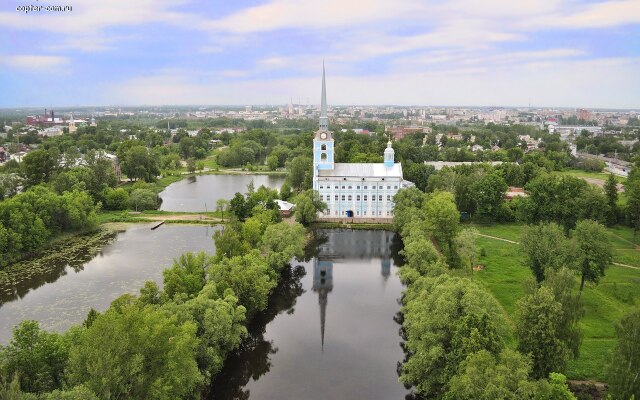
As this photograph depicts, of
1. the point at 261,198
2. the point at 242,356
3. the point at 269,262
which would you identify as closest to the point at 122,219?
the point at 261,198

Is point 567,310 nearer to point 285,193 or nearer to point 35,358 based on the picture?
point 35,358

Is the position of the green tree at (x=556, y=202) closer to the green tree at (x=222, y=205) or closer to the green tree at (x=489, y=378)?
the green tree at (x=222, y=205)

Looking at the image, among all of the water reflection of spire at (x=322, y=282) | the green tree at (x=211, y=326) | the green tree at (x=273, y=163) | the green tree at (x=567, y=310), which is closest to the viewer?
the green tree at (x=567, y=310)

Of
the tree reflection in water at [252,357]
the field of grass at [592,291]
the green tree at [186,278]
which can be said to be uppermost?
the green tree at [186,278]

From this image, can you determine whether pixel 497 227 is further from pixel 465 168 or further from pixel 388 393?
pixel 388 393

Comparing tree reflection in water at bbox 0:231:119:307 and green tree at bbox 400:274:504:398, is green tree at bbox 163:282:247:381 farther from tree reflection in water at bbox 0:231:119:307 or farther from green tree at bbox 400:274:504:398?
tree reflection in water at bbox 0:231:119:307

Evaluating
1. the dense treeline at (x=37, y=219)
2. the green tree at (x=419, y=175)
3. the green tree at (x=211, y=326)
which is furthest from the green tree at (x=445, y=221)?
the dense treeline at (x=37, y=219)

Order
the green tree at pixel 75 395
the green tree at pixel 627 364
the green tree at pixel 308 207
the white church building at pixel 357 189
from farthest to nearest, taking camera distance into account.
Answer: the white church building at pixel 357 189, the green tree at pixel 308 207, the green tree at pixel 627 364, the green tree at pixel 75 395
